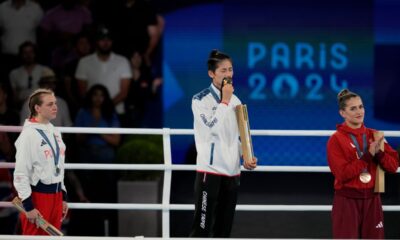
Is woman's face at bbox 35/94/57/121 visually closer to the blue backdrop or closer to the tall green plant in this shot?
the tall green plant

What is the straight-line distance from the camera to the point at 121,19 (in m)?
11.1

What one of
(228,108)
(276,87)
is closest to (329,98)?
(276,87)

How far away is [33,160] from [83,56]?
14.6 feet

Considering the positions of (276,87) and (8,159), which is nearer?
(8,159)

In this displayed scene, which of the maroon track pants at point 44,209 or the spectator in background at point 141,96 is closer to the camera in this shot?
the maroon track pants at point 44,209

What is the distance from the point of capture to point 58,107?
9969mm

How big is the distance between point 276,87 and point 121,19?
6.25 feet

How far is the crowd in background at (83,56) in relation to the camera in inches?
415

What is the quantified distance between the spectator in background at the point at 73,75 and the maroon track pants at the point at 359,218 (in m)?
4.86

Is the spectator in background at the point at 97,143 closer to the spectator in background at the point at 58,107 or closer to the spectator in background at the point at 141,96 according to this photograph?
the spectator in background at the point at 58,107

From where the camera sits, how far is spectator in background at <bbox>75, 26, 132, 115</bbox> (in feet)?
34.9

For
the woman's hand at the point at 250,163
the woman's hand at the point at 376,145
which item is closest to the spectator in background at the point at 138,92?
the woman's hand at the point at 250,163

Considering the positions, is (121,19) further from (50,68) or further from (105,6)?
(50,68)

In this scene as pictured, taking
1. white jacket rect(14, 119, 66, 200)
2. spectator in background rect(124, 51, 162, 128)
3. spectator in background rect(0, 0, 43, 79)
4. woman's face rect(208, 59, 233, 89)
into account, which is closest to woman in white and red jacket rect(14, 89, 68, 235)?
white jacket rect(14, 119, 66, 200)
